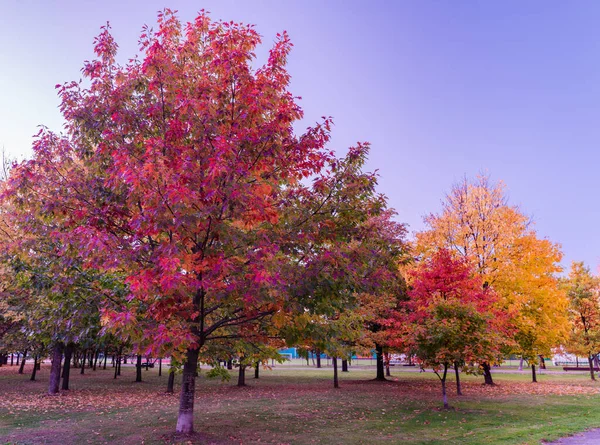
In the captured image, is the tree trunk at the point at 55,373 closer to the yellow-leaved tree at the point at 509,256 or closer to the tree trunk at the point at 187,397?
the tree trunk at the point at 187,397

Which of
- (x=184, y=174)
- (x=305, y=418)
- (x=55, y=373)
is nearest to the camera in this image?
(x=184, y=174)

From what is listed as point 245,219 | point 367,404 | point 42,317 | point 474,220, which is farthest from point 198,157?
point 474,220

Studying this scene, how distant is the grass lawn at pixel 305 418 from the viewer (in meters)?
10.9

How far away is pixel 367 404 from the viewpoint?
17781 millimetres

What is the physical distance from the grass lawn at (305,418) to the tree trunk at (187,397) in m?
0.34

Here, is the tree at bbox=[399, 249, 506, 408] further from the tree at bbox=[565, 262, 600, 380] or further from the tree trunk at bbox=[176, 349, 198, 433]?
the tree at bbox=[565, 262, 600, 380]

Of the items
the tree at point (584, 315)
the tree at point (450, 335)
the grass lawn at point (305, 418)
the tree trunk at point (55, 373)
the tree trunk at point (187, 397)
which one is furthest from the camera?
the tree at point (584, 315)

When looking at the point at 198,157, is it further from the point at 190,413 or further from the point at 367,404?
the point at 367,404

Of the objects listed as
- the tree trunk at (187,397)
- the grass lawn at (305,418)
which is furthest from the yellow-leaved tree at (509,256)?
the tree trunk at (187,397)

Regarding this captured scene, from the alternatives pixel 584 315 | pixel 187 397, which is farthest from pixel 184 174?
pixel 584 315

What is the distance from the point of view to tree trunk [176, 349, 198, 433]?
10.5 m

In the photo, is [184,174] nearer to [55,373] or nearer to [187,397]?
[187,397]

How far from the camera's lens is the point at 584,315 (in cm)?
3544

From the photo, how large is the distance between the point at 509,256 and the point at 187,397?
2316 centimetres
